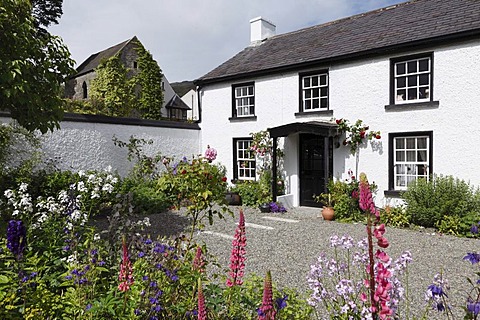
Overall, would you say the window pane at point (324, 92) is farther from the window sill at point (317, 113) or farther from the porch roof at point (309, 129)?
the porch roof at point (309, 129)

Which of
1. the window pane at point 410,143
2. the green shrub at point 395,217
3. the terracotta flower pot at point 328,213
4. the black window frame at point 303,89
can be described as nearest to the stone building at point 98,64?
the black window frame at point 303,89

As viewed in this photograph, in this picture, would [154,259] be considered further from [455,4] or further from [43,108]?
[455,4]

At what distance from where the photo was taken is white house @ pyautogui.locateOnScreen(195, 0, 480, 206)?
8.27 meters

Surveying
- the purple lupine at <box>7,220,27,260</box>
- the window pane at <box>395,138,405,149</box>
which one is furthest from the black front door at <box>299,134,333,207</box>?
the purple lupine at <box>7,220,27,260</box>

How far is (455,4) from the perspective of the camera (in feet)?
31.4

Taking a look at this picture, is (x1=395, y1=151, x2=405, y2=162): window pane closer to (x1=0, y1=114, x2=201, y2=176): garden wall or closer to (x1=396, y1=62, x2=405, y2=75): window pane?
(x1=396, y1=62, x2=405, y2=75): window pane

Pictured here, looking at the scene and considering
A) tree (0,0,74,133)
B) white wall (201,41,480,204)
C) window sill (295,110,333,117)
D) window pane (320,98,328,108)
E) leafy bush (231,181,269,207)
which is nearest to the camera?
tree (0,0,74,133)

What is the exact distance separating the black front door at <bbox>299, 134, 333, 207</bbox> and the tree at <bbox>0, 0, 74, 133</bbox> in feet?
24.8

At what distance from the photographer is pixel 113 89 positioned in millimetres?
21469

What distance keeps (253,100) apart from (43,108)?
8.22m

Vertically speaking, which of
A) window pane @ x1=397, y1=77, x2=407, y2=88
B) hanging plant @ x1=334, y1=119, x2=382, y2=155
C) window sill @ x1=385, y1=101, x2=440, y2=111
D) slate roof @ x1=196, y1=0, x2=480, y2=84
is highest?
slate roof @ x1=196, y1=0, x2=480, y2=84

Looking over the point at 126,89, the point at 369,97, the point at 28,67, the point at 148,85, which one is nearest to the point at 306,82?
the point at 369,97

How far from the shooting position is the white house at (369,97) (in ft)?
27.1

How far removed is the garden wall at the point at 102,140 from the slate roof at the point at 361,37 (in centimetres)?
294
